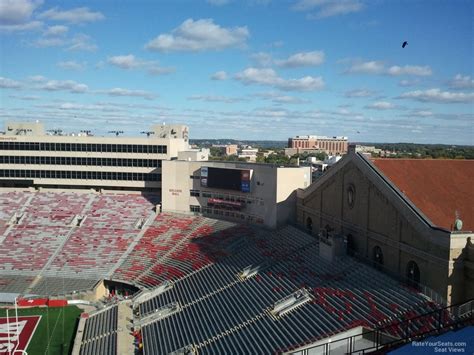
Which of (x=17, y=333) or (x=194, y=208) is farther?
(x=194, y=208)

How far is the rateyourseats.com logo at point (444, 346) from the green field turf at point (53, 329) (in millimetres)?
22946

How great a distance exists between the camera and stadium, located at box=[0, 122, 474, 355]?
22281mm

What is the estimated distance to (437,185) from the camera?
90.0ft

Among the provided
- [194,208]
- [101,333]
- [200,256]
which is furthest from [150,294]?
[194,208]

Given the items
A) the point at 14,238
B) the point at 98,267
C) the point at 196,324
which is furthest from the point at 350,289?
the point at 14,238

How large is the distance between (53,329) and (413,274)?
948 inches

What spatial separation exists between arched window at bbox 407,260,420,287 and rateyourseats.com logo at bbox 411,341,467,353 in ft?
36.1

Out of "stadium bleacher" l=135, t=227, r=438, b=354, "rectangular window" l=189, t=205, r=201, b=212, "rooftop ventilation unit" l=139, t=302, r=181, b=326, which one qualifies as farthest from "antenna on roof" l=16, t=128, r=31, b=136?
"rooftop ventilation unit" l=139, t=302, r=181, b=326

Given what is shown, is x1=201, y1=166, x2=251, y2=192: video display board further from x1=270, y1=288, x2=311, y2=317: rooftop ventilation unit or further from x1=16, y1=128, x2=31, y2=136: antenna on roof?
x1=16, y1=128, x2=31, y2=136: antenna on roof

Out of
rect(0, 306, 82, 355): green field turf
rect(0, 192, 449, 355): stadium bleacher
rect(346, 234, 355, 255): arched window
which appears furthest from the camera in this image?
rect(346, 234, 355, 255): arched window

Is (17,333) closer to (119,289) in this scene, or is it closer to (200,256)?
(119,289)

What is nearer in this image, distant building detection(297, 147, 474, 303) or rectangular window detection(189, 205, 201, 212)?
distant building detection(297, 147, 474, 303)

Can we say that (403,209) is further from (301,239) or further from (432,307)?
(301,239)

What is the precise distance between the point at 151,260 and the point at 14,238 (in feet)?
51.8
